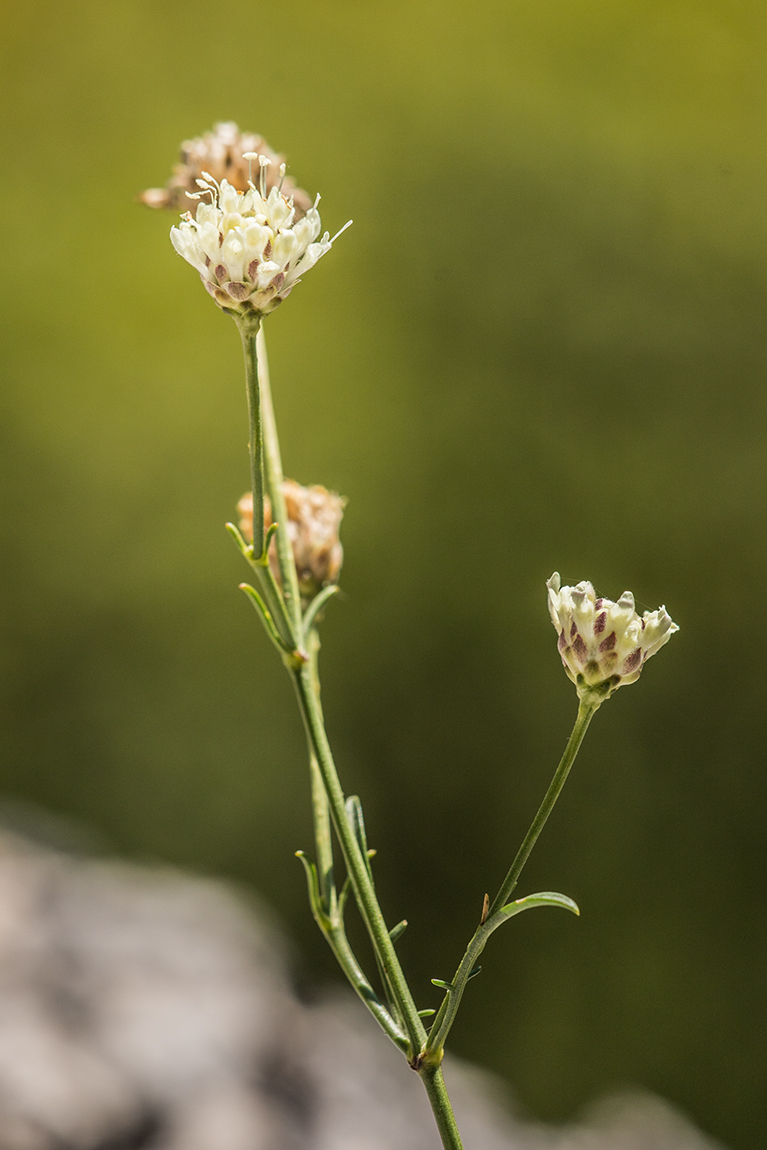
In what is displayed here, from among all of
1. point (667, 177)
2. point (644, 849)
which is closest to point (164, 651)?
point (644, 849)

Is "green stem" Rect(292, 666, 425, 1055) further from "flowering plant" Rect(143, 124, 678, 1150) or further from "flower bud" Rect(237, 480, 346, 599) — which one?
"flower bud" Rect(237, 480, 346, 599)

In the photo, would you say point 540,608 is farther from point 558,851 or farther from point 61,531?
point 61,531

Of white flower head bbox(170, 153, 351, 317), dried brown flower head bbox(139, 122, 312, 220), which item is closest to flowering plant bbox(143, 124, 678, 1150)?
white flower head bbox(170, 153, 351, 317)

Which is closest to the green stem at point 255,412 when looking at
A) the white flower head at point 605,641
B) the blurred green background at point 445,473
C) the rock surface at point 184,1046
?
the white flower head at point 605,641

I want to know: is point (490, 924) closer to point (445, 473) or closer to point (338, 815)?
point (338, 815)

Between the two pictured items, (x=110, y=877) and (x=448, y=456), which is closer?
(x=448, y=456)

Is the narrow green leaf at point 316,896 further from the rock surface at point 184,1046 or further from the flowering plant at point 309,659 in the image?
the rock surface at point 184,1046
